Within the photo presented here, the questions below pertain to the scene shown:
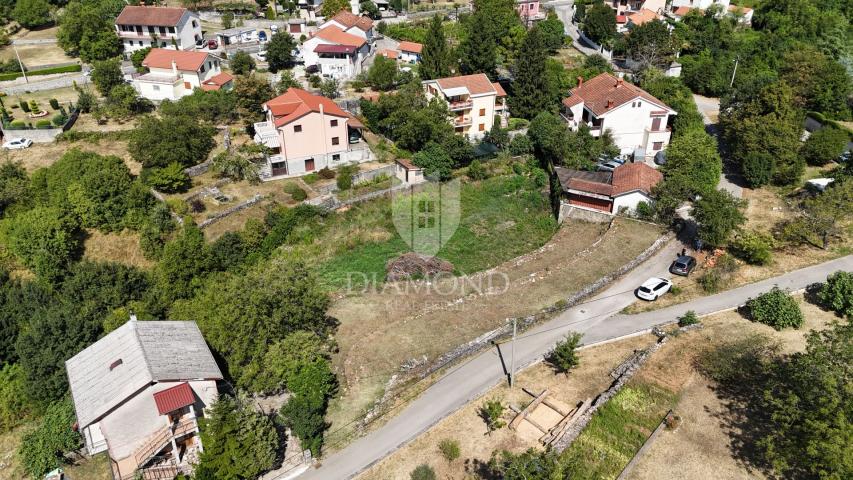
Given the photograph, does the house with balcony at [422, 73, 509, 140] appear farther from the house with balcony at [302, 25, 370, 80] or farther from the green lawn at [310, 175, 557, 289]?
the house with balcony at [302, 25, 370, 80]

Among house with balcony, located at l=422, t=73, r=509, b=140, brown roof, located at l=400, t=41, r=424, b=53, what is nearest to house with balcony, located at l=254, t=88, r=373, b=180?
house with balcony, located at l=422, t=73, r=509, b=140

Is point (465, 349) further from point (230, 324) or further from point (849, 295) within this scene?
point (849, 295)

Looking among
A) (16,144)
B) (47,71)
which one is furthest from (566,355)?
(47,71)

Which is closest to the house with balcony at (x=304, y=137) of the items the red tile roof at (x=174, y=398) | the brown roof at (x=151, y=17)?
the red tile roof at (x=174, y=398)

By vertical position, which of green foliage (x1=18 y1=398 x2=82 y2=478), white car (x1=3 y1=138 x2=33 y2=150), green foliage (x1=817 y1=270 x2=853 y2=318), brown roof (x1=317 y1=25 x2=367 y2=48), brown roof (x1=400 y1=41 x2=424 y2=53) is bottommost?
green foliage (x1=18 y1=398 x2=82 y2=478)

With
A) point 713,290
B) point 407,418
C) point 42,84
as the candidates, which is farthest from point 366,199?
point 42,84

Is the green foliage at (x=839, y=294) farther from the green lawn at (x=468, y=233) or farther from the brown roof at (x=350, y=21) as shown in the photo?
the brown roof at (x=350, y=21)
